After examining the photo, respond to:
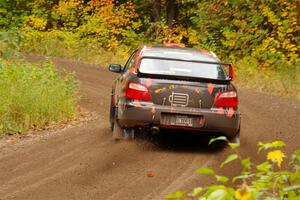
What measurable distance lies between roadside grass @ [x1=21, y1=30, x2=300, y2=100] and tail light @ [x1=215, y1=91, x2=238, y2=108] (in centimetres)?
899

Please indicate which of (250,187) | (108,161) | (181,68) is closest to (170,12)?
(181,68)

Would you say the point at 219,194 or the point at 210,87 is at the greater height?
the point at 219,194

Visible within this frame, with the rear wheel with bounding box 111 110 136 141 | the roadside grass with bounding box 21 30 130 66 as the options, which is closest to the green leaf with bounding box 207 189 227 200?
the rear wheel with bounding box 111 110 136 141

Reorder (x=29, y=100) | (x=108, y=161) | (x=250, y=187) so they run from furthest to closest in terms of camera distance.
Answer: (x=29, y=100) < (x=108, y=161) < (x=250, y=187)

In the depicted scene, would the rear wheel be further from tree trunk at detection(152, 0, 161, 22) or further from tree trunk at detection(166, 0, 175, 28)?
tree trunk at detection(166, 0, 175, 28)

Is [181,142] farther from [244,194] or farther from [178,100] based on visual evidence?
[244,194]

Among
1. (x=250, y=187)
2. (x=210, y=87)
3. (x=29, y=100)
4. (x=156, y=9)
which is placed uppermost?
(x=156, y=9)

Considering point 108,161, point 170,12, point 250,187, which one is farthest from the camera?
point 170,12

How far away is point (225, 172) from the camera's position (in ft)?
28.9

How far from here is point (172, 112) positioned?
31.9 ft

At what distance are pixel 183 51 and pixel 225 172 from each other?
2.80 meters

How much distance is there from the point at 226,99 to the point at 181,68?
0.84 m

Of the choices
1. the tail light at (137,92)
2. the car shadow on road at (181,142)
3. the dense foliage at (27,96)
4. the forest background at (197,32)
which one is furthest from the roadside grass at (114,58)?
the tail light at (137,92)

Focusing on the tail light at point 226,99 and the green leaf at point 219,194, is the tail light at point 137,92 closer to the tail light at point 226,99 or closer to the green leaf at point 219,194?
the tail light at point 226,99
